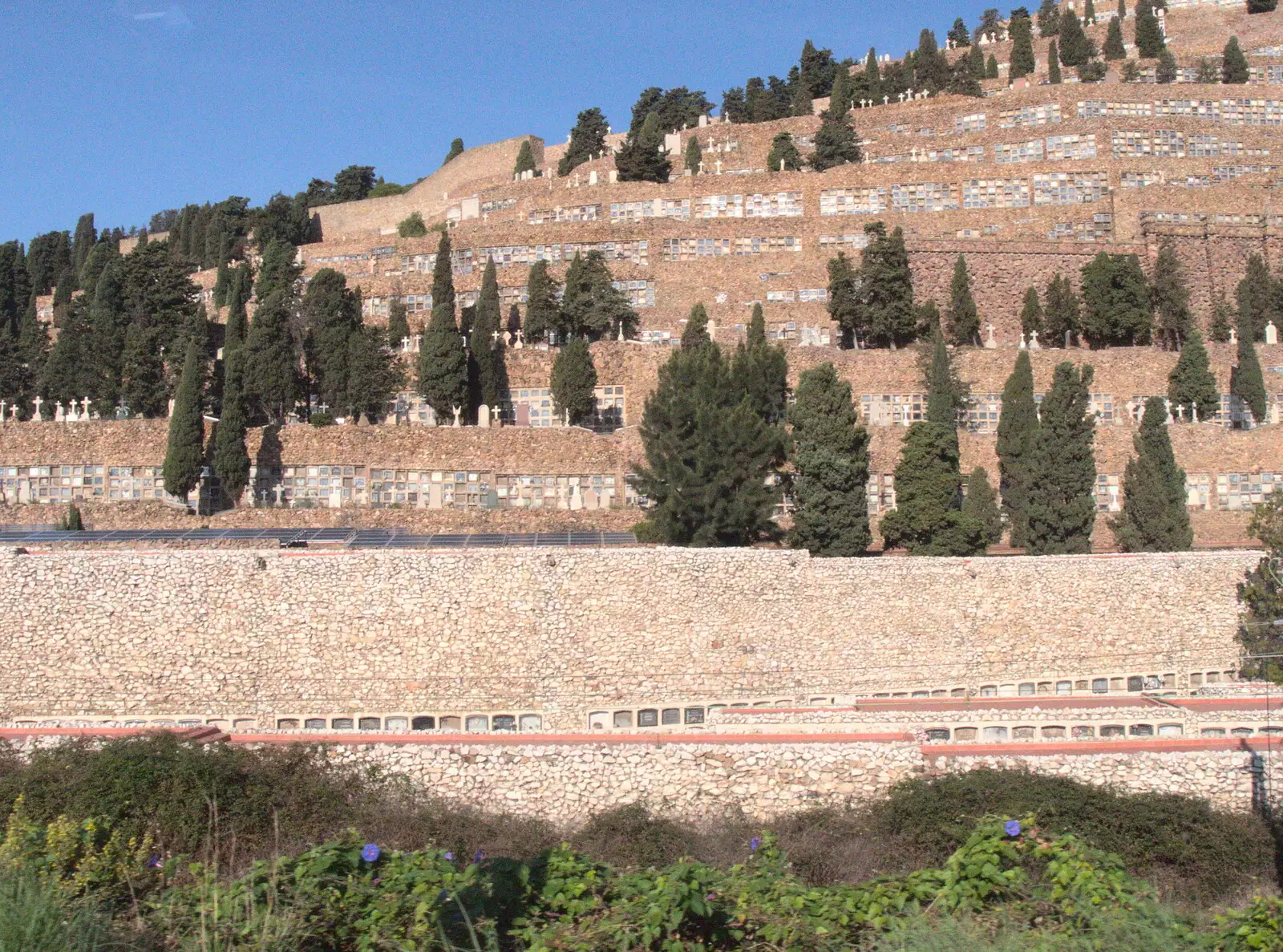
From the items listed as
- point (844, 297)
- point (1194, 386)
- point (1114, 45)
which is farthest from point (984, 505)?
point (1114, 45)

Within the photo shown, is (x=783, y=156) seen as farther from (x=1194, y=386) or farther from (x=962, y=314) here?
(x=1194, y=386)

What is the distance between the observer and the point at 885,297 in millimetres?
50438

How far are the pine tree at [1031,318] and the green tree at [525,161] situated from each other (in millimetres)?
33954

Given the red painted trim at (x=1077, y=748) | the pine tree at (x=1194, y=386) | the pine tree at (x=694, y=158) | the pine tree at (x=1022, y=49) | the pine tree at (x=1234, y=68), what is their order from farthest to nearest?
1. the pine tree at (x=1022, y=49)
2. the pine tree at (x=1234, y=68)
3. the pine tree at (x=694, y=158)
4. the pine tree at (x=1194, y=386)
5. the red painted trim at (x=1077, y=748)

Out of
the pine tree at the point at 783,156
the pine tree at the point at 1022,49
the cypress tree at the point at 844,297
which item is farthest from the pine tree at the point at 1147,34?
the cypress tree at the point at 844,297

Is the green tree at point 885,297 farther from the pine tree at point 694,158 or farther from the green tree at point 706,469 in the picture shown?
the pine tree at point 694,158

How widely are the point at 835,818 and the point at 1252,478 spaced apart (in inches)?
1000

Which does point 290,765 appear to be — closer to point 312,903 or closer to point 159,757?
point 159,757

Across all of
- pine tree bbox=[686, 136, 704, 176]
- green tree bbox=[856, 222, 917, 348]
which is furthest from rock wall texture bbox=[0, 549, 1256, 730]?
pine tree bbox=[686, 136, 704, 176]

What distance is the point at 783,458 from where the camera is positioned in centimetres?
3719

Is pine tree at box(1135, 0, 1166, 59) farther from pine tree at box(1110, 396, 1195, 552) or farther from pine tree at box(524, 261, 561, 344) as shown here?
pine tree at box(1110, 396, 1195, 552)

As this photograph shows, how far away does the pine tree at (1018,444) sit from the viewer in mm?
37969

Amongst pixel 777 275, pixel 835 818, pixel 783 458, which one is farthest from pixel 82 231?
pixel 835 818

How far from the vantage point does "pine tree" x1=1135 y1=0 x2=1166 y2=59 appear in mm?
75938
